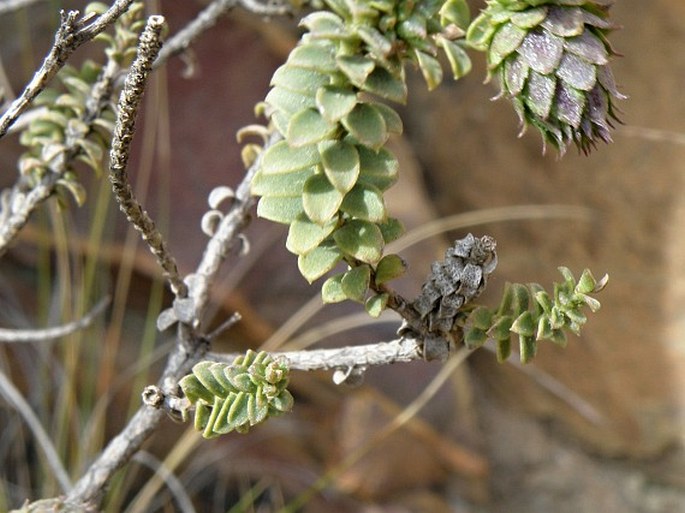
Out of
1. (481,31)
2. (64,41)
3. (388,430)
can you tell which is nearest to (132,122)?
(64,41)

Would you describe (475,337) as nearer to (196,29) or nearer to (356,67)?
(356,67)

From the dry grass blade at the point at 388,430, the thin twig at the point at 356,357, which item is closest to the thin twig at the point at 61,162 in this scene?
the thin twig at the point at 356,357

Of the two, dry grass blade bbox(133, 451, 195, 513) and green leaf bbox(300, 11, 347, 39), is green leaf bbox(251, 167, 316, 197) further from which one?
dry grass blade bbox(133, 451, 195, 513)

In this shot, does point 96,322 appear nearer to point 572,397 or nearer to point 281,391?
point 572,397

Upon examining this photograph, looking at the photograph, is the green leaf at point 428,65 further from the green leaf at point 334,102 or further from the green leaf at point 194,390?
the green leaf at point 194,390

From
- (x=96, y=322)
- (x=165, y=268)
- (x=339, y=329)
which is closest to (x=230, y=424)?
(x=165, y=268)
